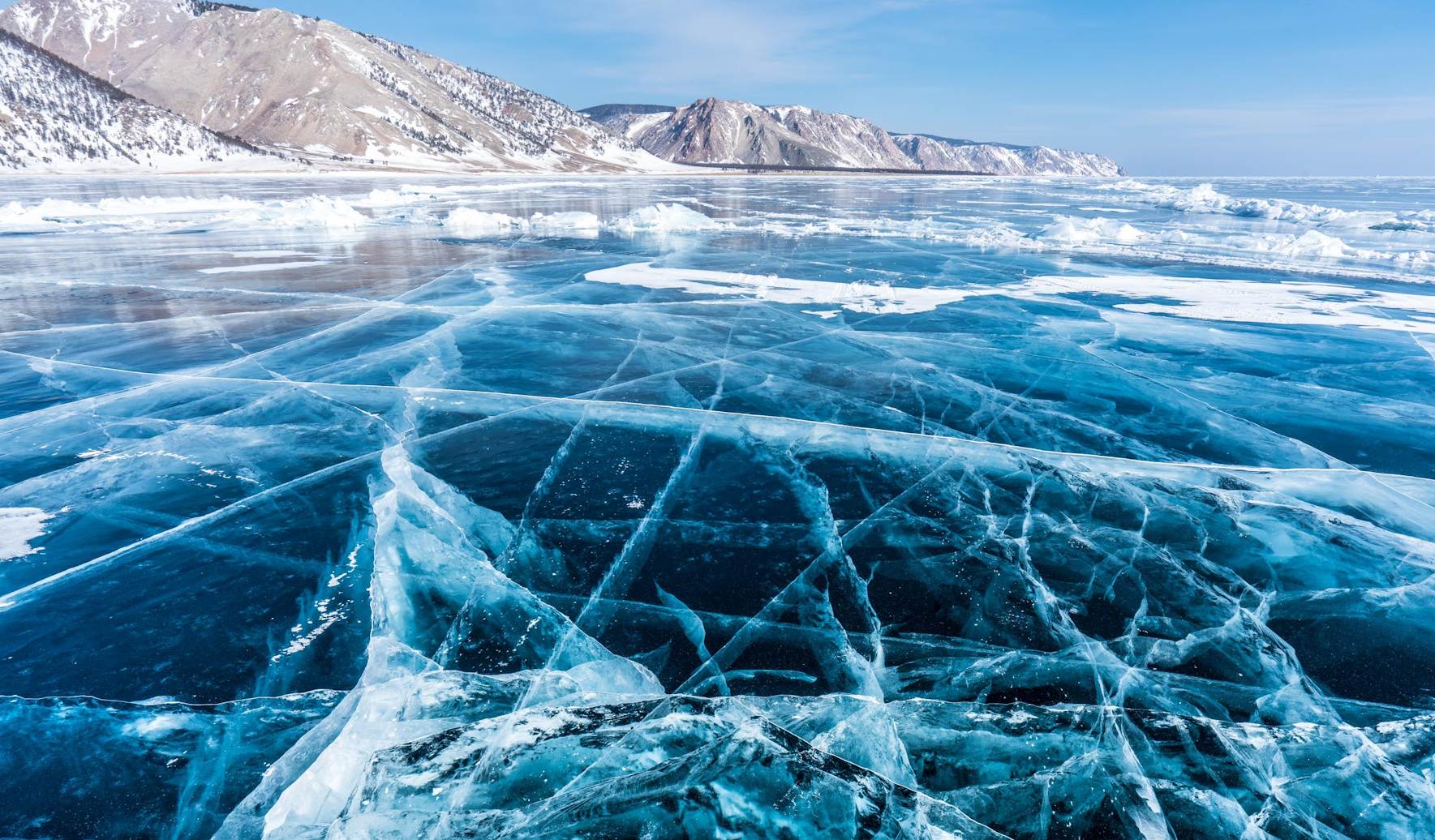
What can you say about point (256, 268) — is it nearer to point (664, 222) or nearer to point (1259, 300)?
point (664, 222)

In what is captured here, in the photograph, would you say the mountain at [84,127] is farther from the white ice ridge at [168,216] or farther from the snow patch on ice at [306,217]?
the snow patch on ice at [306,217]

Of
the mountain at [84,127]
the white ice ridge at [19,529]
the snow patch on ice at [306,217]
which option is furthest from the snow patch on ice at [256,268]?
the mountain at [84,127]

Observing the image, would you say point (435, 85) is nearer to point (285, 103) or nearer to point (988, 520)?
point (285, 103)

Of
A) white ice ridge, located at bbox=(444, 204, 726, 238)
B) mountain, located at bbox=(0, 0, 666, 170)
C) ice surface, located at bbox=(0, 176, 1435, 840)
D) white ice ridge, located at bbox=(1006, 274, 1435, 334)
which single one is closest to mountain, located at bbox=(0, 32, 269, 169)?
mountain, located at bbox=(0, 0, 666, 170)

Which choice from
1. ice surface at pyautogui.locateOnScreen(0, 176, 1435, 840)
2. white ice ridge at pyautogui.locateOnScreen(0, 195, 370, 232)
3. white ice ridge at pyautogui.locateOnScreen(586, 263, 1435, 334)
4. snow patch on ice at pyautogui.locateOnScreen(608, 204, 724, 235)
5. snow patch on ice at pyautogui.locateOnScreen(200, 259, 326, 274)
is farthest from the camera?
white ice ridge at pyautogui.locateOnScreen(0, 195, 370, 232)

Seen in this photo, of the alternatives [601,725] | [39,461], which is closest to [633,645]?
[601,725]

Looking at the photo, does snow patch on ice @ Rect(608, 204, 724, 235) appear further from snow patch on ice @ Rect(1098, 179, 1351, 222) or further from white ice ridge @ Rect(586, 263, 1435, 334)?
snow patch on ice @ Rect(1098, 179, 1351, 222)
